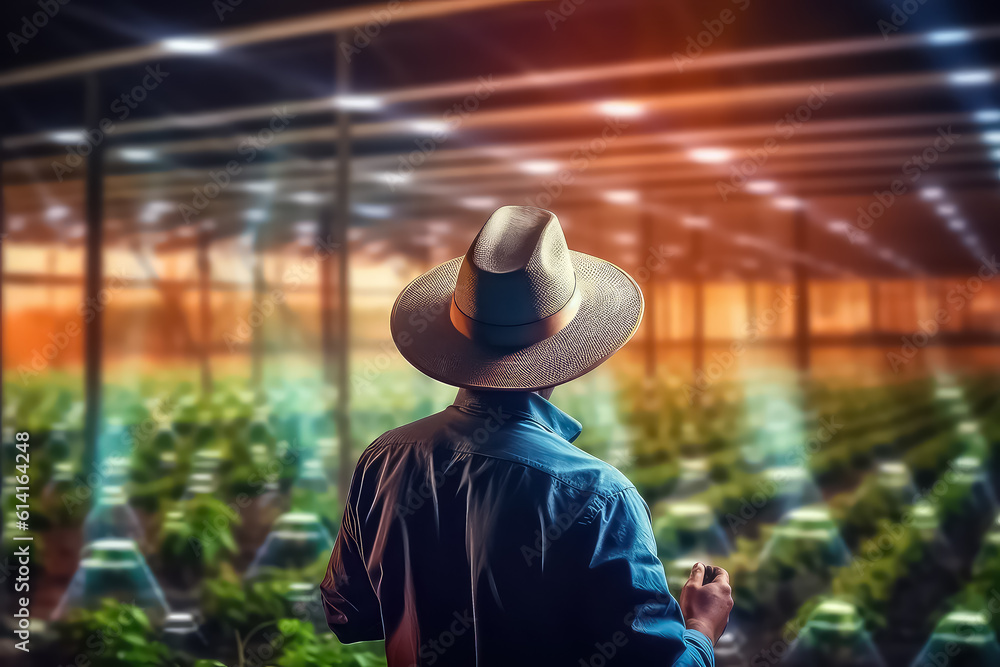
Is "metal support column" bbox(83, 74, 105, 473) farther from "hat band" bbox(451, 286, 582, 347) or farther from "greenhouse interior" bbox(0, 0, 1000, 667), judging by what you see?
"hat band" bbox(451, 286, 582, 347)

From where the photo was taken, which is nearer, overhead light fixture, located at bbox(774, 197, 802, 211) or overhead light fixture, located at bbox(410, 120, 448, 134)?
overhead light fixture, located at bbox(410, 120, 448, 134)

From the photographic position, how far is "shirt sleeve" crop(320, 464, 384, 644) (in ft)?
4.40

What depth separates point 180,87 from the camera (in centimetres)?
371

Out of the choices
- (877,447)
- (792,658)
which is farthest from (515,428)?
(877,447)

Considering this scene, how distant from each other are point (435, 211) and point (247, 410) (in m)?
2.01

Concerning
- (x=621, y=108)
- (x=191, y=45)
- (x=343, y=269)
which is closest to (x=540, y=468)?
(x=343, y=269)

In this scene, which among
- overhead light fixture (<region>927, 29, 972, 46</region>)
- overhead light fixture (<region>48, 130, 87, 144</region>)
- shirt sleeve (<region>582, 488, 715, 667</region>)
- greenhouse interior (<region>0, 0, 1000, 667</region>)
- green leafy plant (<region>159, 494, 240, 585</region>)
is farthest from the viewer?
overhead light fixture (<region>48, 130, 87, 144</region>)

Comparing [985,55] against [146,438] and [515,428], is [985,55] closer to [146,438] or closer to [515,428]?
[515,428]

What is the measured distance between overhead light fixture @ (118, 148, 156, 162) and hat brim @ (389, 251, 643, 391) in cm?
411

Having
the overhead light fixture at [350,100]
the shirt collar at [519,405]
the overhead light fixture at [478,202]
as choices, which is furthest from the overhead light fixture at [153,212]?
the shirt collar at [519,405]

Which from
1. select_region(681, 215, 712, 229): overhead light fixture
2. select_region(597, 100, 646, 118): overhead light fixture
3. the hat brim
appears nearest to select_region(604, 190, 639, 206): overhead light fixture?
select_region(681, 215, 712, 229): overhead light fixture

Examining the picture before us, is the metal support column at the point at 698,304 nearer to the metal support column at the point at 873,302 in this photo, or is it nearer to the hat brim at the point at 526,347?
the metal support column at the point at 873,302

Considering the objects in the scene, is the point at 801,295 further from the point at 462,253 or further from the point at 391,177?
the point at 391,177

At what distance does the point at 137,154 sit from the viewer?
4.83 meters
